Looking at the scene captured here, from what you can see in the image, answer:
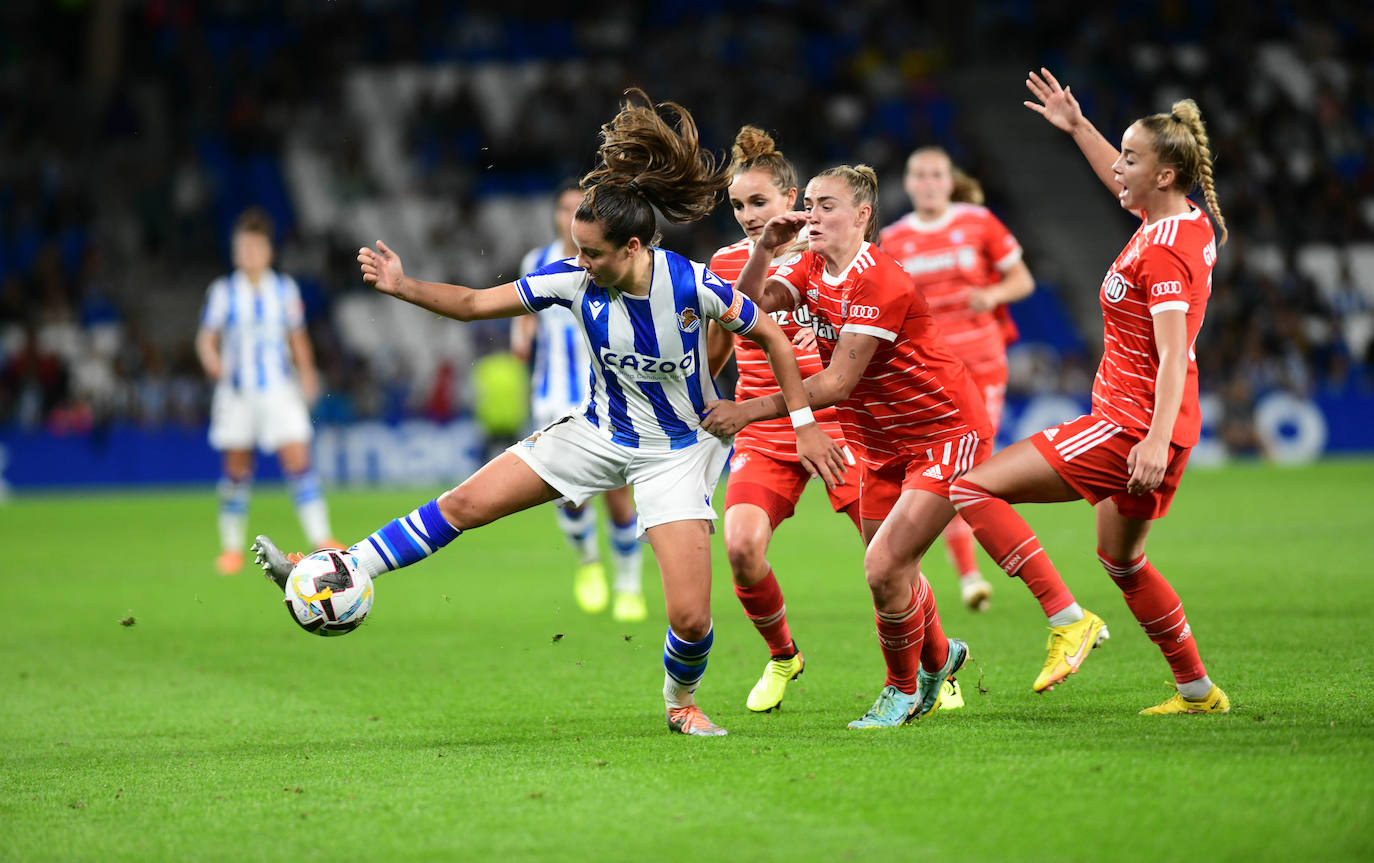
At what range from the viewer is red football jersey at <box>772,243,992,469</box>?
17.6ft

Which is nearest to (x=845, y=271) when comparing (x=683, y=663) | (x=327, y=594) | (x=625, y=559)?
(x=683, y=663)

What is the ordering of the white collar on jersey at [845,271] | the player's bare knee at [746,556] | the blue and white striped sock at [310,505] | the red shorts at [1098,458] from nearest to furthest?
the red shorts at [1098,458]
the white collar on jersey at [845,271]
the player's bare knee at [746,556]
the blue and white striped sock at [310,505]

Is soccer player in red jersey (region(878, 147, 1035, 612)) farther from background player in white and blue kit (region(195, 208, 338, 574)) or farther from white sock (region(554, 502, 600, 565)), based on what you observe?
background player in white and blue kit (region(195, 208, 338, 574))

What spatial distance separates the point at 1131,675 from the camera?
6.27 m

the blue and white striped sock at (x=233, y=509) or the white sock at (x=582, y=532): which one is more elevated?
the blue and white striped sock at (x=233, y=509)

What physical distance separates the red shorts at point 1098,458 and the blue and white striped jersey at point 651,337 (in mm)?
1145

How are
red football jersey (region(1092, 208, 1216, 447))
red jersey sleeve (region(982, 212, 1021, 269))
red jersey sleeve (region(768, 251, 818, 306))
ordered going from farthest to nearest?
red jersey sleeve (region(982, 212, 1021, 269)), red jersey sleeve (region(768, 251, 818, 306)), red football jersey (region(1092, 208, 1216, 447))

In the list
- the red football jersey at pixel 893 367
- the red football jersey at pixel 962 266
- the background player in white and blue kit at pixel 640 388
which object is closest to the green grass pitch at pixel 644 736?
the background player in white and blue kit at pixel 640 388

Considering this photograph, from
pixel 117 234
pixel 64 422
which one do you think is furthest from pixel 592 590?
pixel 117 234

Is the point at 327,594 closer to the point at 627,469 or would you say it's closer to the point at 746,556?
the point at 627,469

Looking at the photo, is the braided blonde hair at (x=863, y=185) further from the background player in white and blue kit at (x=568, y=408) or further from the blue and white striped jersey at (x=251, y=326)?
the blue and white striped jersey at (x=251, y=326)

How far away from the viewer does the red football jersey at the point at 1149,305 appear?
4.98 meters

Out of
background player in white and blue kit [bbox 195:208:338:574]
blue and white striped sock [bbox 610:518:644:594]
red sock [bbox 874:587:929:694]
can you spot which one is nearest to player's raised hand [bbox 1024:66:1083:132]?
red sock [bbox 874:587:929:694]

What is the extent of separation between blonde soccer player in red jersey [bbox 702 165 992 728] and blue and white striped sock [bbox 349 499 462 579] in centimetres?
103
